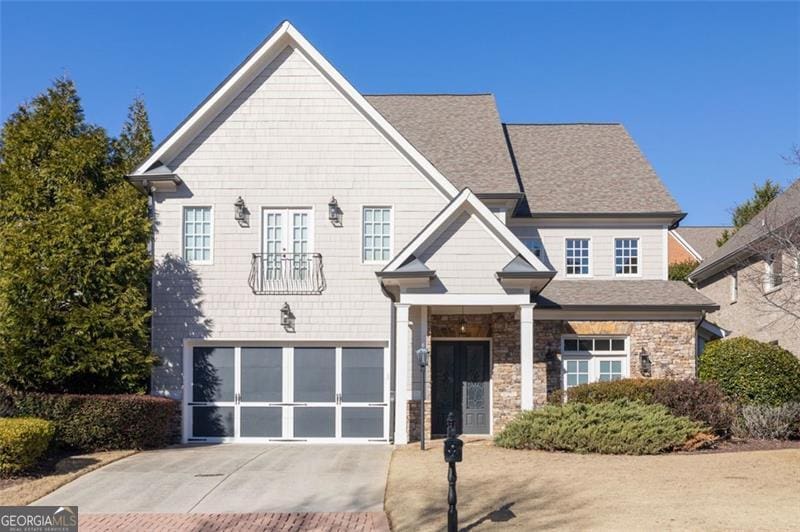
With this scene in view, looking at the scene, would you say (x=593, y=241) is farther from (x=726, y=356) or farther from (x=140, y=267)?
(x=140, y=267)

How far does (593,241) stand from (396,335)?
21.4 feet

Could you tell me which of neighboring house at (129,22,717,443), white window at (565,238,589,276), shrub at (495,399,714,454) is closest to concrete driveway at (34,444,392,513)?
neighboring house at (129,22,717,443)

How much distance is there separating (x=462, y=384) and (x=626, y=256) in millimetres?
Result: 5866

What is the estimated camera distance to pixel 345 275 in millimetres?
19750

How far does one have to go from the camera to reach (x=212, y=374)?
19.8 m

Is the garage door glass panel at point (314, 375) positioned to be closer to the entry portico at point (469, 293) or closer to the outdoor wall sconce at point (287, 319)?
the outdoor wall sconce at point (287, 319)

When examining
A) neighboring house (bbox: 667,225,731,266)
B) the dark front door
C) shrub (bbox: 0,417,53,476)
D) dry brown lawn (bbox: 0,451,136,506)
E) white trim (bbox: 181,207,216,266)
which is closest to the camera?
dry brown lawn (bbox: 0,451,136,506)

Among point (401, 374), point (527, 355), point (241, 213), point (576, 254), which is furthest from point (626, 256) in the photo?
point (241, 213)

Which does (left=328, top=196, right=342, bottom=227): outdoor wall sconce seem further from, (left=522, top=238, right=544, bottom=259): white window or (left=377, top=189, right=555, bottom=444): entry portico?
(left=522, top=238, right=544, bottom=259): white window

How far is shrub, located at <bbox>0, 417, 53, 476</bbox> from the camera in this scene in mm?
14367

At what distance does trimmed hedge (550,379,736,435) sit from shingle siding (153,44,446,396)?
4.76 metres

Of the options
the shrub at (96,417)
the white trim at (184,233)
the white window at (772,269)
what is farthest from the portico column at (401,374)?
the white window at (772,269)

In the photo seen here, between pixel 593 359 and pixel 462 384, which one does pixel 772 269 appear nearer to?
pixel 593 359

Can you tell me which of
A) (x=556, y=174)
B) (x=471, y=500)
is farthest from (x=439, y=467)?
(x=556, y=174)
